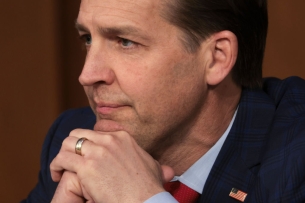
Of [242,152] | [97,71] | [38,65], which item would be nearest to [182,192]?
[242,152]

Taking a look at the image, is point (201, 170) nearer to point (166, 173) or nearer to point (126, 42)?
point (166, 173)

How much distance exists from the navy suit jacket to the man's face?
24 centimetres

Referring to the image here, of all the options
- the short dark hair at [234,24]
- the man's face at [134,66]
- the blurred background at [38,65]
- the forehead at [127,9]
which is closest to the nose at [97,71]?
the man's face at [134,66]

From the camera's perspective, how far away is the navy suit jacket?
1.82 metres

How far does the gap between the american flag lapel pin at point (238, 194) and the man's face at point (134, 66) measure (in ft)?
0.94

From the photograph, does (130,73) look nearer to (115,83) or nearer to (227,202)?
(115,83)

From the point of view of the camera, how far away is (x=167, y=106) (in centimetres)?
187

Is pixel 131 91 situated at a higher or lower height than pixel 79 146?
higher

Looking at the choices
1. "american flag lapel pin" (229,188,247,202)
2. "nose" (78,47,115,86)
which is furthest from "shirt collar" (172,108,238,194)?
"nose" (78,47,115,86)

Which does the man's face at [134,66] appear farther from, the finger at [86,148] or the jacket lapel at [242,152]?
the jacket lapel at [242,152]

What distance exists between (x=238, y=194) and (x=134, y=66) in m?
0.49

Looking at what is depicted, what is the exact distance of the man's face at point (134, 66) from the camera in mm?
1796

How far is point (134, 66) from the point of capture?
1804 mm

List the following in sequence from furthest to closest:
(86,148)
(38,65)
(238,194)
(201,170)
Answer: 1. (38,65)
2. (201,170)
3. (238,194)
4. (86,148)
